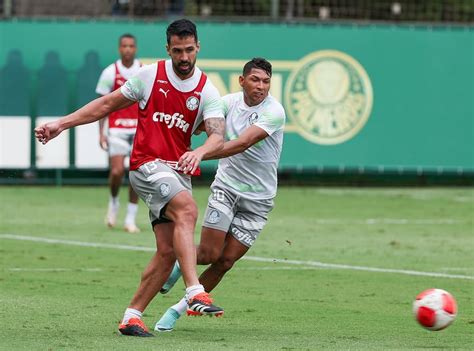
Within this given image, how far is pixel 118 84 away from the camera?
58.9 feet

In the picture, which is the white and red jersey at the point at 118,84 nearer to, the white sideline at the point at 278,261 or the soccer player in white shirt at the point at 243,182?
the white sideline at the point at 278,261

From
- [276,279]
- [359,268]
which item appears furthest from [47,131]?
[359,268]

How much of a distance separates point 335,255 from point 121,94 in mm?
6561

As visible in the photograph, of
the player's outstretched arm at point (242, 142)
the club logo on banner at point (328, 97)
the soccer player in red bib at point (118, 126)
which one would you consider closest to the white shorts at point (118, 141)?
the soccer player in red bib at point (118, 126)

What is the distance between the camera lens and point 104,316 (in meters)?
10.6

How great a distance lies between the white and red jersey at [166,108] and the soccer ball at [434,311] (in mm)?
2018

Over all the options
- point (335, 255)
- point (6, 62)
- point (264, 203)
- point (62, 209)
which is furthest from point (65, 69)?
point (264, 203)

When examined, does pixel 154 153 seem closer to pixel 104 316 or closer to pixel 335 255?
pixel 104 316

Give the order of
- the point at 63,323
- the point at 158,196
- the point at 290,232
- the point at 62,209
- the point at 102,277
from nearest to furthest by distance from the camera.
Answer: the point at 158,196, the point at 63,323, the point at 102,277, the point at 290,232, the point at 62,209

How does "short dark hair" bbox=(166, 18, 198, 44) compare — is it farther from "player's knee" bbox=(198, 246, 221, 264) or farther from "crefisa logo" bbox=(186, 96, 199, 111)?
"player's knee" bbox=(198, 246, 221, 264)

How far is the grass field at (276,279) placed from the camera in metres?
9.52

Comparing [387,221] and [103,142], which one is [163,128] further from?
[387,221]

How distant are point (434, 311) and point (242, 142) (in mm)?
2015

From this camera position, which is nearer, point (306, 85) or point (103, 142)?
point (103, 142)
